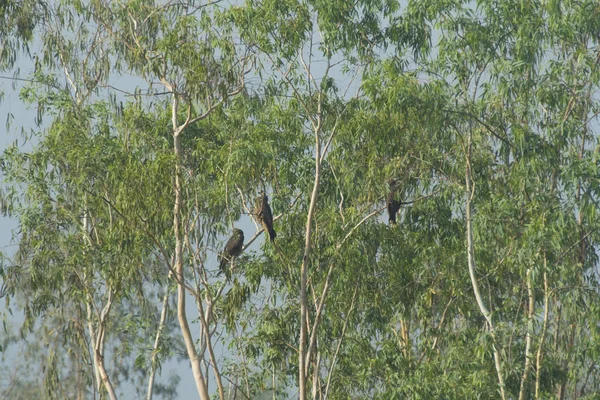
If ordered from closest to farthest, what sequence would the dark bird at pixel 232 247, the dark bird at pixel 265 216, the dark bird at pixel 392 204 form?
the dark bird at pixel 265 216 < the dark bird at pixel 232 247 < the dark bird at pixel 392 204

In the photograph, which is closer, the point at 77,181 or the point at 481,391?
the point at 481,391

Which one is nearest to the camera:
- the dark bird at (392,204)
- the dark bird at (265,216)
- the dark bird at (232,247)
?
the dark bird at (265,216)

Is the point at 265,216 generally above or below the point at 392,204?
below

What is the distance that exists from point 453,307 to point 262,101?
3.61 metres

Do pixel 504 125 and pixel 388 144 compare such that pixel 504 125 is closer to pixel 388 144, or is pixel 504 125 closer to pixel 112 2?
pixel 388 144

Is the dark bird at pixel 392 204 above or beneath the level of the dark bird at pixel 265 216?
above

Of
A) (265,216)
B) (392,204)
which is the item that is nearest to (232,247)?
(265,216)

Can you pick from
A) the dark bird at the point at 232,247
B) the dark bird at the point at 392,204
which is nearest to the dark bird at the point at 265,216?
the dark bird at the point at 232,247

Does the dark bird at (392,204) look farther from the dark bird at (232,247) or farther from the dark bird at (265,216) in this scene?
the dark bird at (232,247)

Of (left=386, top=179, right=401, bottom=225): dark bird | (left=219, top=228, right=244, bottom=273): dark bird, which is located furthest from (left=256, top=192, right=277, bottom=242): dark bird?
(left=386, top=179, right=401, bottom=225): dark bird

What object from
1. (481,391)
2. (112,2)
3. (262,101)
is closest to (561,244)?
(481,391)

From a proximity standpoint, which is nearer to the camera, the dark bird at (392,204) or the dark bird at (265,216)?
the dark bird at (265,216)

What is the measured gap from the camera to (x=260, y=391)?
15.7 m

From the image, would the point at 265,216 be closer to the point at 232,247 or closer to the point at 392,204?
the point at 232,247
